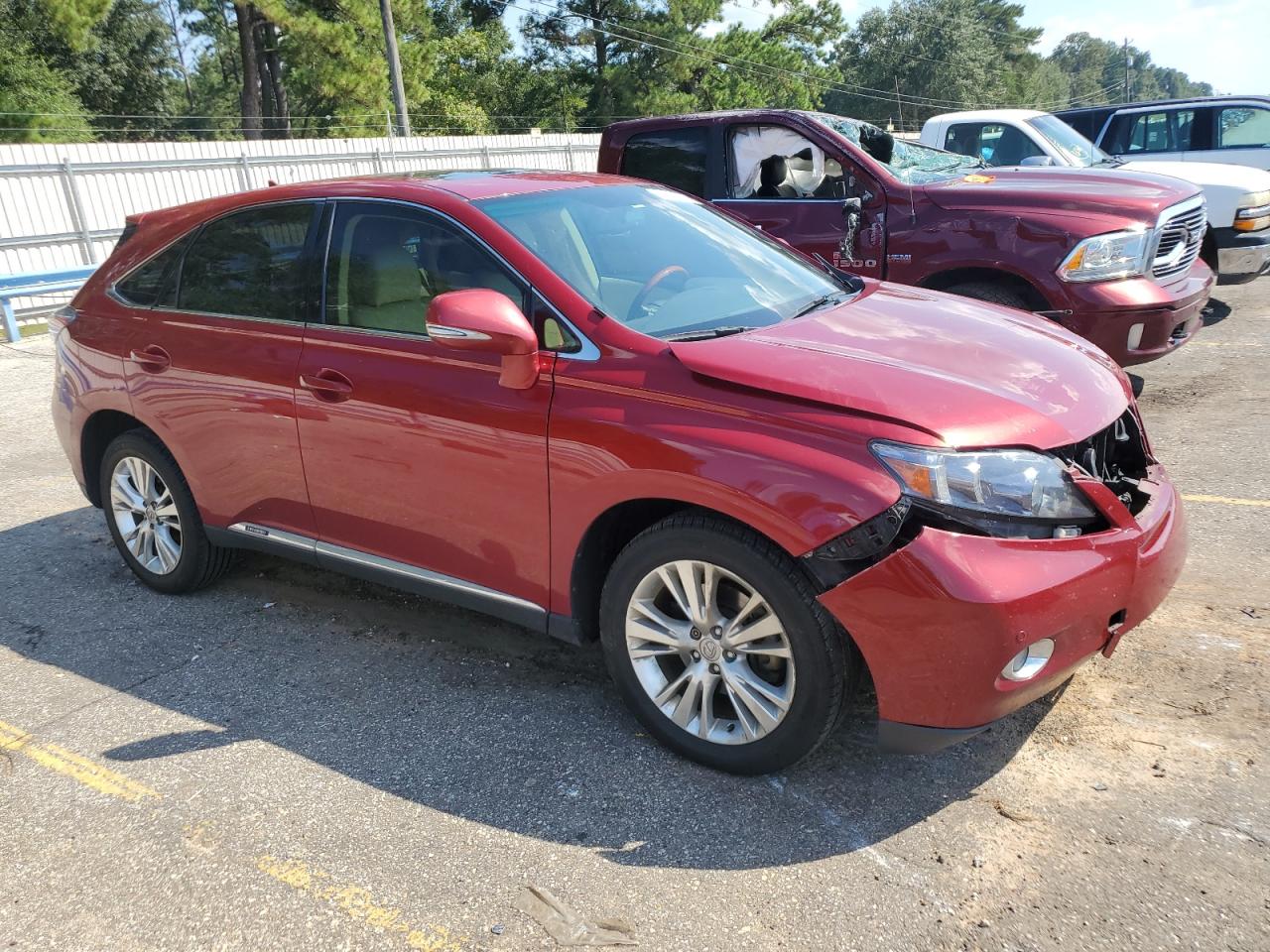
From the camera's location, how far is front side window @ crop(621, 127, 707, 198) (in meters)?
7.37

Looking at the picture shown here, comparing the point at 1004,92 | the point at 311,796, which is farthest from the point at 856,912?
the point at 1004,92

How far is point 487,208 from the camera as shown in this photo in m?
3.50

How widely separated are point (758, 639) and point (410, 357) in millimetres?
1531

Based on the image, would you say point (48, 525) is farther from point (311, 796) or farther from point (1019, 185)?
point (1019, 185)

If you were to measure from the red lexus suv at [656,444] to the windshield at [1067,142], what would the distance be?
679 centimetres

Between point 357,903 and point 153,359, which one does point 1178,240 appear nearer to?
point 153,359

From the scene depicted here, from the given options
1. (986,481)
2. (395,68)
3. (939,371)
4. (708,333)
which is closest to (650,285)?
(708,333)

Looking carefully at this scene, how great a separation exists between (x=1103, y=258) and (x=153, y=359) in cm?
501

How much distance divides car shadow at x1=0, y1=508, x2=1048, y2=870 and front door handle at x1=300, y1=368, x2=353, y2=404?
3.43 ft

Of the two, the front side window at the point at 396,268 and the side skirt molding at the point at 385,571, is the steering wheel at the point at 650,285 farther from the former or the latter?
the side skirt molding at the point at 385,571

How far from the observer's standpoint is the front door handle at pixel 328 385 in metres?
3.62

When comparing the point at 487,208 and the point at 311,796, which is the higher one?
the point at 487,208

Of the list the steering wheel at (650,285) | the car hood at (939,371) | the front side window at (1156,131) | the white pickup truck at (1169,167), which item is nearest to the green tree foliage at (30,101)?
the white pickup truck at (1169,167)

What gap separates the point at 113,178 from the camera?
1603cm
